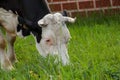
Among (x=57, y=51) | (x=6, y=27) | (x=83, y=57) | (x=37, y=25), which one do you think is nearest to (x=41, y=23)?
(x=37, y=25)

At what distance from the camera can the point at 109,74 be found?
14.1 feet

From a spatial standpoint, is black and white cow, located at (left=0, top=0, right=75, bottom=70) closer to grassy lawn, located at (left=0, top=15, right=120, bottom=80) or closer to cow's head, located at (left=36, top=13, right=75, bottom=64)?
cow's head, located at (left=36, top=13, right=75, bottom=64)

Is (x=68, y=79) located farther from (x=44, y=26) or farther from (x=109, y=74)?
(x=44, y=26)

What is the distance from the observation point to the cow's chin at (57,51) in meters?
4.79

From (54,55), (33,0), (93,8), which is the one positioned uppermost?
(33,0)

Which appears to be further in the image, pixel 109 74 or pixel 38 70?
pixel 38 70

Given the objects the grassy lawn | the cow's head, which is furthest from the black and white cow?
the grassy lawn

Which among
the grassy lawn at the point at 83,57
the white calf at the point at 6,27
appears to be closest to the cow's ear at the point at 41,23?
the grassy lawn at the point at 83,57

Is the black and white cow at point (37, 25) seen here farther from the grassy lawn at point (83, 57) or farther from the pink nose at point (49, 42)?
the grassy lawn at point (83, 57)

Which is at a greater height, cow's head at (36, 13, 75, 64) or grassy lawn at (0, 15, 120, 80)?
cow's head at (36, 13, 75, 64)

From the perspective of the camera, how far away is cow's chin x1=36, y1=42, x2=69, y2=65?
479 cm

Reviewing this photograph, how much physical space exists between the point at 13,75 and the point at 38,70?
0.25 metres

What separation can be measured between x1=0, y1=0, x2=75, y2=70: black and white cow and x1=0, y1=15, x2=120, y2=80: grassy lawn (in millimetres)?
132

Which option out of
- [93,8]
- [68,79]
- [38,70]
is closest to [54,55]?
[38,70]
